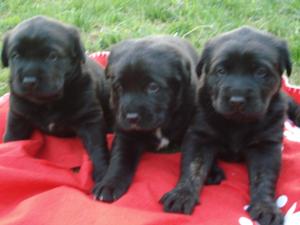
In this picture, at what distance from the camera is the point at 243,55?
369 centimetres

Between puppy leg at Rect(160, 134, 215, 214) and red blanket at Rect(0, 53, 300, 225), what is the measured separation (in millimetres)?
64

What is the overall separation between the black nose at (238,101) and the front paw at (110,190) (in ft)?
2.69

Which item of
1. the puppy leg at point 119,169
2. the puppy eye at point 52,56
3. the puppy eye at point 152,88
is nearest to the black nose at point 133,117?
the puppy eye at point 152,88

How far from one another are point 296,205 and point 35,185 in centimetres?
157

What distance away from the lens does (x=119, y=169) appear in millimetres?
3852

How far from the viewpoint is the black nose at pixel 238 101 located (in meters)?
3.62

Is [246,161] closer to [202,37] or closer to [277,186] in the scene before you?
[277,186]

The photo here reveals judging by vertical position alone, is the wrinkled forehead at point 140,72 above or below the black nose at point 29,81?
above

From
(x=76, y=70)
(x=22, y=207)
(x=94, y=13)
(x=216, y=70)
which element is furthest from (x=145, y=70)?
(x=94, y=13)

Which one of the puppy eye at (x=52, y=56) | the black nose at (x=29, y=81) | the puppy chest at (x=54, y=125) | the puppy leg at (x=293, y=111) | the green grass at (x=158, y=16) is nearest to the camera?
the black nose at (x=29, y=81)

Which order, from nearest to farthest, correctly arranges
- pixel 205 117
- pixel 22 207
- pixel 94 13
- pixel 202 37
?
pixel 22 207 → pixel 205 117 → pixel 202 37 → pixel 94 13

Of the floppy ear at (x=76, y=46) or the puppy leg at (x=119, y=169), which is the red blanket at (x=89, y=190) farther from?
the floppy ear at (x=76, y=46)

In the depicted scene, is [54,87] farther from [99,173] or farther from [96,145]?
[99,173]

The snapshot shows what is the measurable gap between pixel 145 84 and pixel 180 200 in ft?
2.36
